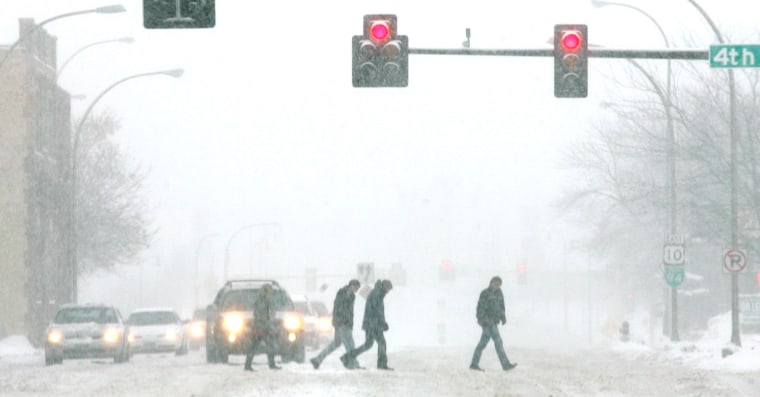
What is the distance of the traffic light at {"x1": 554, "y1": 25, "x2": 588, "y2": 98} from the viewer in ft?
73.4

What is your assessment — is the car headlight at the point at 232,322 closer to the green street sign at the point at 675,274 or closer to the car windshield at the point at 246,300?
the car windshield at the point at 246,300

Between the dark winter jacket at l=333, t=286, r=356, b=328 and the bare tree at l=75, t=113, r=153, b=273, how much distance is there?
46788 mm

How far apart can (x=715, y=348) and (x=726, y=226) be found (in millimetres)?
8892

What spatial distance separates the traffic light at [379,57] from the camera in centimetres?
2156

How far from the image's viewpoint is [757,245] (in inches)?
1875

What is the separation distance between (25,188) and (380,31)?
41201 mm

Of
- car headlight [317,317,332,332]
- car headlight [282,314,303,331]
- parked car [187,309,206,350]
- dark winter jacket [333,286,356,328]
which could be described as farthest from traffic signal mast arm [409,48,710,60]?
parked car [187,309,206,350]

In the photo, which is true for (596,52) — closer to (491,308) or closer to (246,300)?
(491,308)

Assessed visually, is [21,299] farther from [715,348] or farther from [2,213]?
[715,348]

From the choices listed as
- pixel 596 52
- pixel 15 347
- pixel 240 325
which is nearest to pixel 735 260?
pixel 240 325

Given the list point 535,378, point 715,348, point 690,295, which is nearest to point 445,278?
point 690,295

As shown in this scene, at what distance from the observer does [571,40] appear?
884 inches

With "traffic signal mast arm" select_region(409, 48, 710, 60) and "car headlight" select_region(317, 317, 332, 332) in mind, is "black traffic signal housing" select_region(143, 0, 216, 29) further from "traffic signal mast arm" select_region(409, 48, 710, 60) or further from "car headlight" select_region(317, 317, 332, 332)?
"car headlight" select_region(317, 317, 332, 332)

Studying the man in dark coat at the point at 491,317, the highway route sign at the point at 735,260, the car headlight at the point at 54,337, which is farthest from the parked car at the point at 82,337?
the highway route sign at the point at 735,260
